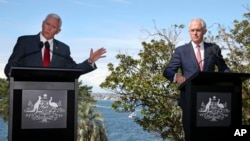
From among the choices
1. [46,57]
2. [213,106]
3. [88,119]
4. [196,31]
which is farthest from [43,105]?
[88,119]

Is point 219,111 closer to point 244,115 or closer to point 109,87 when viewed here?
point 244,115

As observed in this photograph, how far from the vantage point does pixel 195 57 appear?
6086 millimetres

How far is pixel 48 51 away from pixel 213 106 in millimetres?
2194

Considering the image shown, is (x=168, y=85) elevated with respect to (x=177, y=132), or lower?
elevated

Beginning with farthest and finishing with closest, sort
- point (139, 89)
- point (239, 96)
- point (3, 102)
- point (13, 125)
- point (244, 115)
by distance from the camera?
point (3, 102) → point (139, 89) → point (244, 115) → point (239, 96) → point (13, 125)

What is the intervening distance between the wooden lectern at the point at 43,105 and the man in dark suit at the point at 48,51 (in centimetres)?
49

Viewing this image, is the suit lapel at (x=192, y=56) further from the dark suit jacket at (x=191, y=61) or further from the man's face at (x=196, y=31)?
the man's face at (x=196, y=31)

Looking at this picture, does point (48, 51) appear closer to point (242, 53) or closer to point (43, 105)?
point (43, 105)

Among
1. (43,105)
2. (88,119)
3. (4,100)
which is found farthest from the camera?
(88,119)

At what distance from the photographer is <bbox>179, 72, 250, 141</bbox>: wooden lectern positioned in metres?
5.45

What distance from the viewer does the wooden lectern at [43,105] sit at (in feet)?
17.3

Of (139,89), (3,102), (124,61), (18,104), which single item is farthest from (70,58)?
(3,102)

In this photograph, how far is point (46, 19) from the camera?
5.86 metres

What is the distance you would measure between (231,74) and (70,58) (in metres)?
2.04
